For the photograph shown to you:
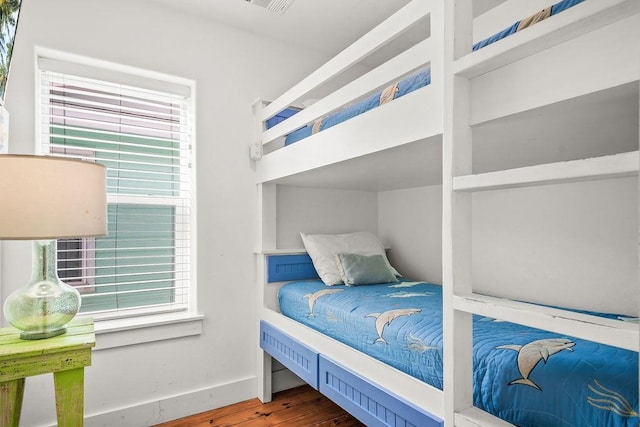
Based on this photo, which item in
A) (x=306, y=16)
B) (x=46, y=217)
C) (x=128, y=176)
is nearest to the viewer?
(x=46, y=217)

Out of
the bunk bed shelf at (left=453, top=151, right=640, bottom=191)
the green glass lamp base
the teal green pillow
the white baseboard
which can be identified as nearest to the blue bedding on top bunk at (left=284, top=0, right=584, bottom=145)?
the bunk bed shelf at (left=453, top=151, right=640, bottom=191)

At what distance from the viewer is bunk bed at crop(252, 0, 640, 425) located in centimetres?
76

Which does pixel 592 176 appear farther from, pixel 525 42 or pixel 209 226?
pixel 209 226

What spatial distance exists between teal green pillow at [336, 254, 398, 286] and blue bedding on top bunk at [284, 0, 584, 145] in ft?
2.67

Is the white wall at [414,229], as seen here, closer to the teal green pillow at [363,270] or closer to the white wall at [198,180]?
the teal green pillow at [363,270]

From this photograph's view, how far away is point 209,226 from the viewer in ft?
7.65

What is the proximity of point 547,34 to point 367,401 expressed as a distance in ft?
4.36

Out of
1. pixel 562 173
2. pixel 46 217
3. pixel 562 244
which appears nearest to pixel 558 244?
pixel 562 244

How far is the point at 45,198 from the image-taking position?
1.21 m

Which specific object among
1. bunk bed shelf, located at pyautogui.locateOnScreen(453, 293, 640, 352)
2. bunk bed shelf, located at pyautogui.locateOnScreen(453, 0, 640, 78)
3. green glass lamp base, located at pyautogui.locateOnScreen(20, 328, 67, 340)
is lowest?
green glass lamp base, located at pyautogui.locateOnScreen(20, 328, 67, 340)

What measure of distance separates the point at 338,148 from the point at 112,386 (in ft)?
5.83

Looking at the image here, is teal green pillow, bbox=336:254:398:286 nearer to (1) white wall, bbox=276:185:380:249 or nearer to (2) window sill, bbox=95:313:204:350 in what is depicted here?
(1) white wall, bbox=276:185:380:249

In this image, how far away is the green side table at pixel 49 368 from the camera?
1.31 m

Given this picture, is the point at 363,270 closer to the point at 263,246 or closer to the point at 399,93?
the point at 263,246
